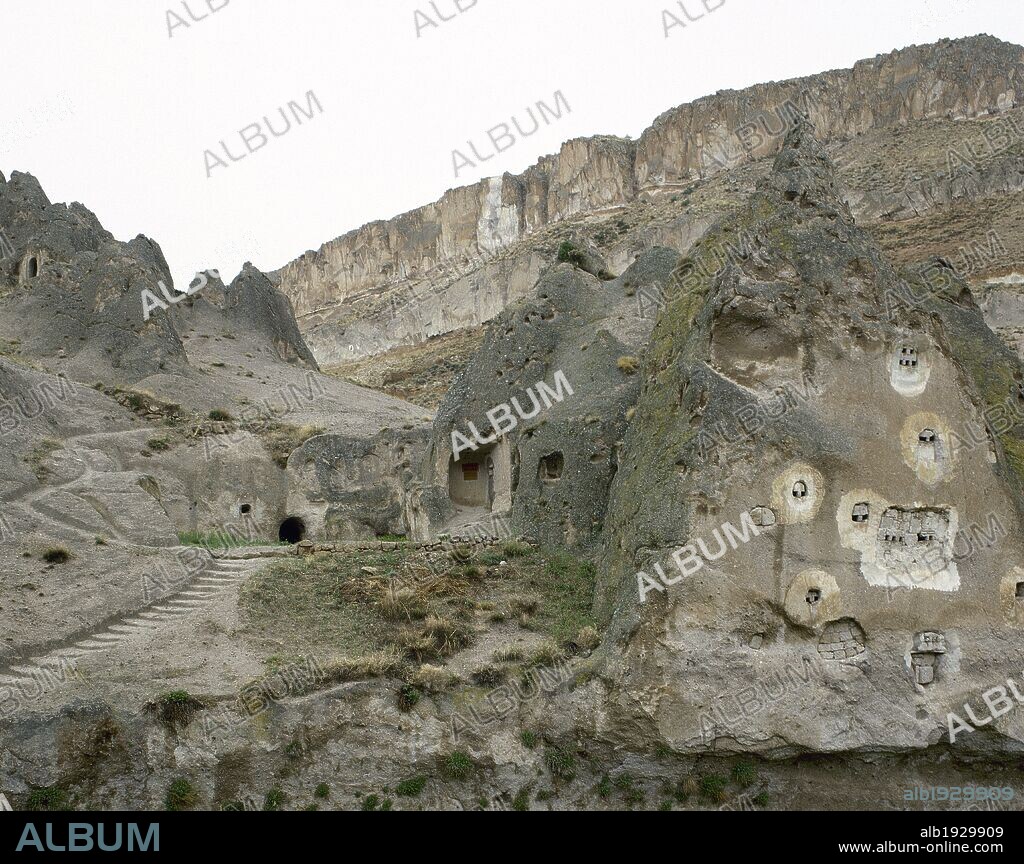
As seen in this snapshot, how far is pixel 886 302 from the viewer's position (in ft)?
43.4

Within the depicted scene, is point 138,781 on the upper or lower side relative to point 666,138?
lower

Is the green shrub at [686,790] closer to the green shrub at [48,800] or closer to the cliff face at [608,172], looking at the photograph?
the green shrub at [48,800]

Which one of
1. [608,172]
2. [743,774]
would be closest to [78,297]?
[743,774]

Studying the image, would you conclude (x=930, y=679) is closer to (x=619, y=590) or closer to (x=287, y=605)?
(x=619, y=590)

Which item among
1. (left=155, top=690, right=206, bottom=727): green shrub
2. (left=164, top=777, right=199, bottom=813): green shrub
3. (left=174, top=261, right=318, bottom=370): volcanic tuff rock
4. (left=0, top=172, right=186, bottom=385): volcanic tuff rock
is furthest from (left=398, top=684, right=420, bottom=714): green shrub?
(left=174, top=261, right=318, bottom=370): volcanic tuff rock

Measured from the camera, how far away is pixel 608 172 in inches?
3713

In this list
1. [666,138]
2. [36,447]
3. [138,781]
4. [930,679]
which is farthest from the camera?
[666,138]

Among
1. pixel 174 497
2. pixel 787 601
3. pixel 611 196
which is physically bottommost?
pixel 787 601

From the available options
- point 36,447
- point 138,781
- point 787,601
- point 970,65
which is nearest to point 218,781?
point 138,781

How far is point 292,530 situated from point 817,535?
15971mm

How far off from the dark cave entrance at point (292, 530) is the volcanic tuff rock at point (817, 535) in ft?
42.9

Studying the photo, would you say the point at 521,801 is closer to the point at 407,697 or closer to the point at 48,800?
the point at 407,697

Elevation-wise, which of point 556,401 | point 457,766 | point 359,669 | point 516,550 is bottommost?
point 457,766

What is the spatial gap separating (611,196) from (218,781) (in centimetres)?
8841
